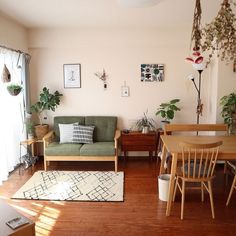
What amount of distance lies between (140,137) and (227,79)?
5.86 feet

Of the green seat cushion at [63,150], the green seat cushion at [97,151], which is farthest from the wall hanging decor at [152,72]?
the green seat cushion at [63,150]

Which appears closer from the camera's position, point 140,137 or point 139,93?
point 140,137

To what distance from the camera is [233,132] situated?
153 inches

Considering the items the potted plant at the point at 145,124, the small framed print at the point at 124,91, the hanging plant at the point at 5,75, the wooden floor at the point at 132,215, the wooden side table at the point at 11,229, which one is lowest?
the wooden floor at the point at 132,215

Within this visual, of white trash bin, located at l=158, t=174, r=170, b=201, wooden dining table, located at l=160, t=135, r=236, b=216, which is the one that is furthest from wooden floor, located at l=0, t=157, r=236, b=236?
wooden dining table, located at l=160, t=135, r=236, b=216

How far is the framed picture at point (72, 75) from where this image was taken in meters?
4.66

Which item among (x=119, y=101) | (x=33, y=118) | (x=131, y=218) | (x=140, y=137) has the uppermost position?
(x=119, y=101)

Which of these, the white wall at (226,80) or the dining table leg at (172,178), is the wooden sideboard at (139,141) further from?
the dining table leg at (172,178)

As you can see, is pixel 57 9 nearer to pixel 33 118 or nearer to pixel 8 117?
pixel 8 117

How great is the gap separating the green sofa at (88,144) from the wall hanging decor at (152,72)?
99 cm

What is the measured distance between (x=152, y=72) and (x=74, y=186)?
2.52m

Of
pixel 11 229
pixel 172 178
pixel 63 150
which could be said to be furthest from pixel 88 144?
pixel 11 229

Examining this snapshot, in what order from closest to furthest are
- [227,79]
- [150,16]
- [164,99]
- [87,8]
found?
[87,8] < [150,16] < [227,79] < [164,99]

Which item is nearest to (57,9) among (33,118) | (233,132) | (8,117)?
(8,117)
